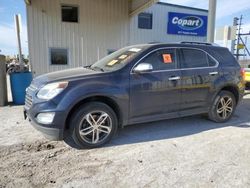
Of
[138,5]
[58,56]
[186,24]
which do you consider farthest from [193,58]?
[186,24]

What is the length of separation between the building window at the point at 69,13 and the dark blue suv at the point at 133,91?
20.6 feet

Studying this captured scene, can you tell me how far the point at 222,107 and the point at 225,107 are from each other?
0.10 metres

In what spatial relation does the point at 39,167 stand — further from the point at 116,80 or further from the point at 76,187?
the point at 116,80

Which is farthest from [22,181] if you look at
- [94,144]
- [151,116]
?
[151,116]

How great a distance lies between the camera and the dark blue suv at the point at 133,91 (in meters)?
3.60

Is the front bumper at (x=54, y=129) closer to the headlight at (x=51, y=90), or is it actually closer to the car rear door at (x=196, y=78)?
the headlight at (x=51, y=90)

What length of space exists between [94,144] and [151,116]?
1.25 m

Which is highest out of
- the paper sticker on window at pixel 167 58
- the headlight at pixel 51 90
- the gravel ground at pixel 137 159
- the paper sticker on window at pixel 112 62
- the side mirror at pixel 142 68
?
the paper sticker on window at pixel 167 58

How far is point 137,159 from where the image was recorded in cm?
346

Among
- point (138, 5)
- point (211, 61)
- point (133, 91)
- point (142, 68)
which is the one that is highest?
point (138, 5)

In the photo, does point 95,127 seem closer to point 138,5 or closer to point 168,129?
point 168,129

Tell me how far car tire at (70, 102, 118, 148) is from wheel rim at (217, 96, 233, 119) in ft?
9.02

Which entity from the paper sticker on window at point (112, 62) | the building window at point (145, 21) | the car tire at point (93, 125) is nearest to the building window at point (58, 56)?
the building window at point (145, 21)

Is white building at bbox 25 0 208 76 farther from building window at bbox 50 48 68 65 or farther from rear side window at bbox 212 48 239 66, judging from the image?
rear side window at bbox 212 48 239 66
